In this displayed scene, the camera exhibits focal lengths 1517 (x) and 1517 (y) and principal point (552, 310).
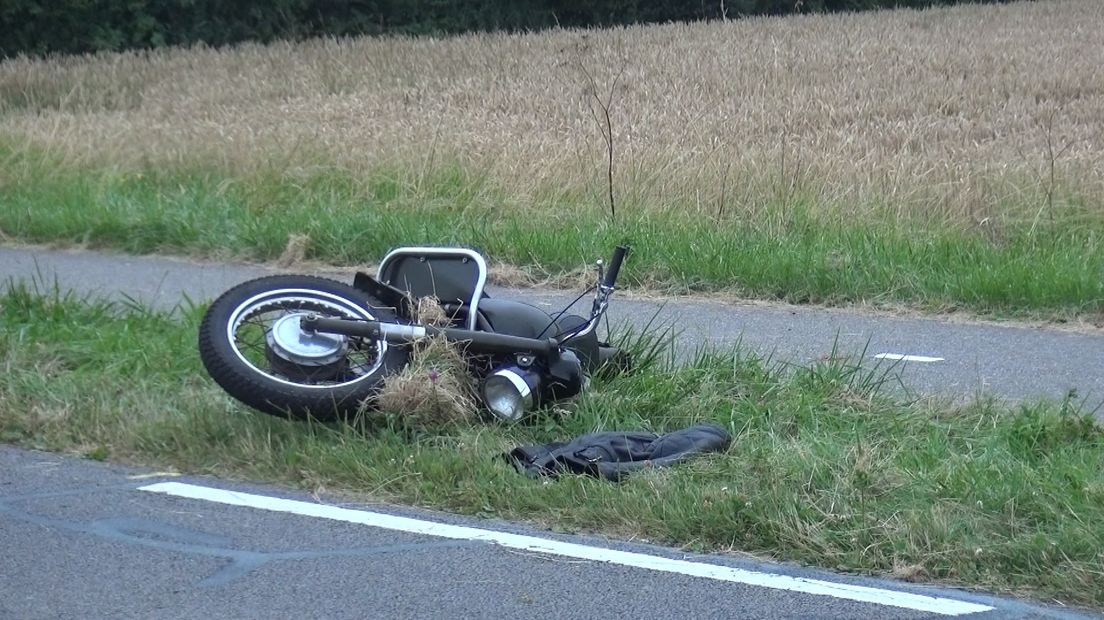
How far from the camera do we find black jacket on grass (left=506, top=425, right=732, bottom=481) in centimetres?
593

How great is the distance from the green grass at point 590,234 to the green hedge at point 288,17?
24059mm

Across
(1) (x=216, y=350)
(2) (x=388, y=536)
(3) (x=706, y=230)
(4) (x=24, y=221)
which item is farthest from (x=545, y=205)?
(2) (x=388, y=536)

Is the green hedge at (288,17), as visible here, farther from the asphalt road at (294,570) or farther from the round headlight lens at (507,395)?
the asphalt road at (294,570)

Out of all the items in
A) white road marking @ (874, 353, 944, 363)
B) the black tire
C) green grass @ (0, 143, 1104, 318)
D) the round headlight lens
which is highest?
the black tire

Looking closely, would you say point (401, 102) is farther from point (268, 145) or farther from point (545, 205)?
point (545, 205)

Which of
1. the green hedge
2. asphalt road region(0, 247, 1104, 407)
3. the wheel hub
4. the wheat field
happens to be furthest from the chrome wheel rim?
the green hedge

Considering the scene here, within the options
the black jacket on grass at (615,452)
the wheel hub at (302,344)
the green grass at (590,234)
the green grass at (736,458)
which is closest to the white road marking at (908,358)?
the green grass at (736,458)

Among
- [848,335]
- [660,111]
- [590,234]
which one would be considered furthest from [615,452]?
[660,111]

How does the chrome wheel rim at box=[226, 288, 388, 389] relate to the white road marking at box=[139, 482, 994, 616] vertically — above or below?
above

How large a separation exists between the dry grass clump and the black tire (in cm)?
9

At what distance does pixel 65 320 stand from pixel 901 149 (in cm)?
822

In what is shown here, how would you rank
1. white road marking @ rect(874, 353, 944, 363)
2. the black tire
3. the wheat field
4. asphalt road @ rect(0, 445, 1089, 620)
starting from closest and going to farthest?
1. asphalt road @ rect(0, 445, 1089, 620)
2. the black tire
3. white road marking @ rect(874, 353, 944, 363)
4. the wheat field

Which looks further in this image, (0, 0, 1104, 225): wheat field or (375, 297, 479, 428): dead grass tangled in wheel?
(0, 0, 1104, 225): wheat field

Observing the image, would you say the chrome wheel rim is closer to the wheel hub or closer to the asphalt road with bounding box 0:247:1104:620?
the wheel hub
